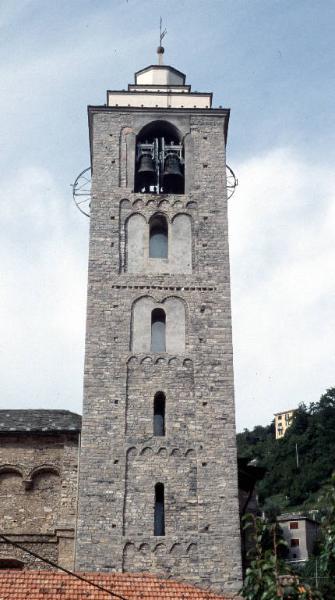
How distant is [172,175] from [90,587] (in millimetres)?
10893

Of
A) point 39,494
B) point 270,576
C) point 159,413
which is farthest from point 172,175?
point 270,576

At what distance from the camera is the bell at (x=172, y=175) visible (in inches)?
897

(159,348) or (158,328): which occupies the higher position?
(158,328)

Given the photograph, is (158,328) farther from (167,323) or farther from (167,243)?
(167,243)

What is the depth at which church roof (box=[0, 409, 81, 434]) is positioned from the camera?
67.3 feet

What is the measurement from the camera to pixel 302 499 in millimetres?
62375

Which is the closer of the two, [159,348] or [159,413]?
[159,413]

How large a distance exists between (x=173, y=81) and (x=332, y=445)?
46902 mm

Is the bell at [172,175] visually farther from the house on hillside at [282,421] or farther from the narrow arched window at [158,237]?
the house on hillside at [282,421]

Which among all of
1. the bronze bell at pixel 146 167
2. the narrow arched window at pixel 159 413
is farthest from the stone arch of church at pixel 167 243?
the narrow arched window at pixel 159 413

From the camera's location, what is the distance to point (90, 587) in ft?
52.5

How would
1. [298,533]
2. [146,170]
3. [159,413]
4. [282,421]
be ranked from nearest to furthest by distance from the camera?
[159,413] → [146,170] → [298,533] → [282,421]

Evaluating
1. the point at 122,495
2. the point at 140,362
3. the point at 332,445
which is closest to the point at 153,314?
the point at 140,362

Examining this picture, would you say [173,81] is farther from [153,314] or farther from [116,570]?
[116,570]
